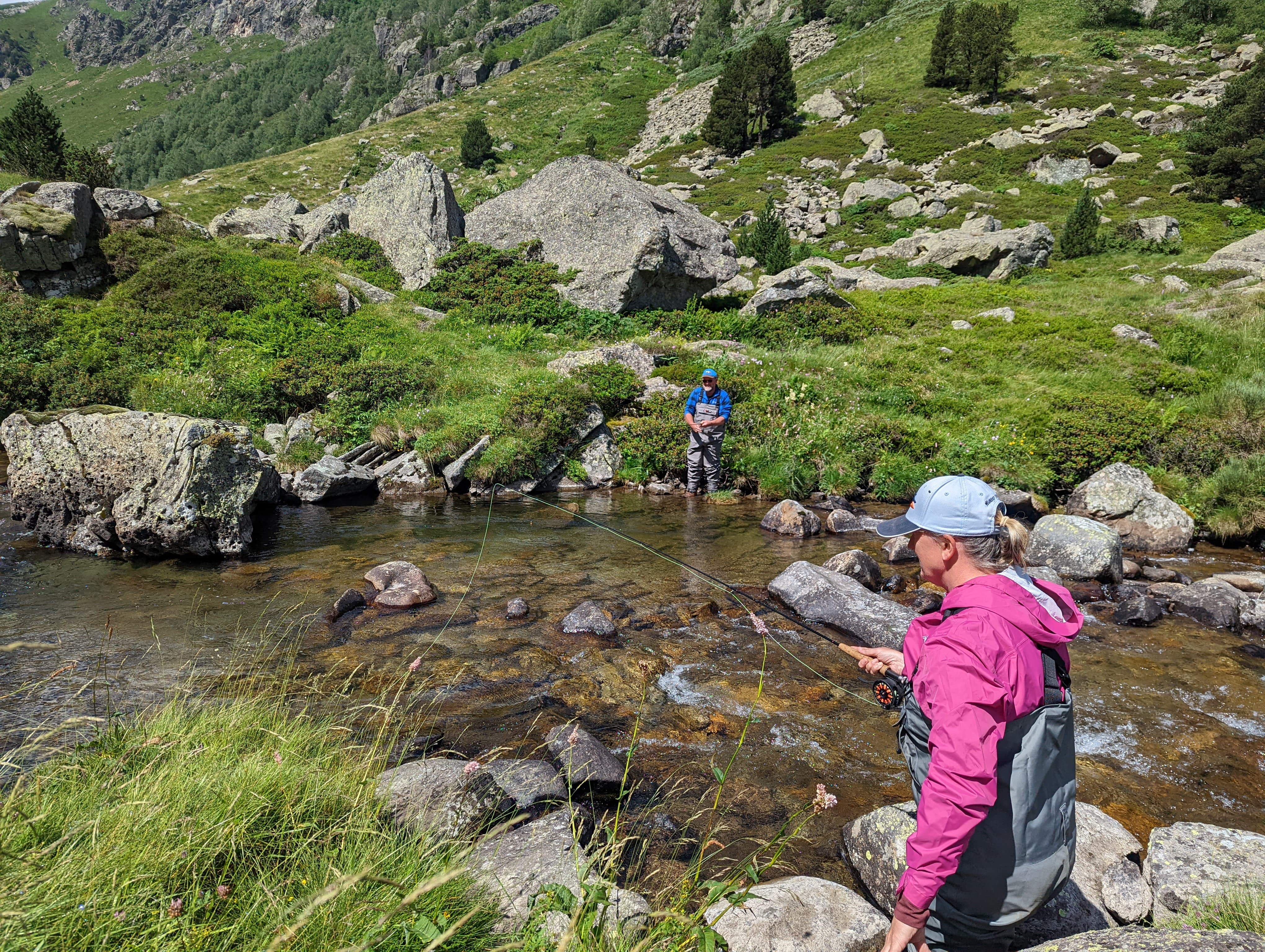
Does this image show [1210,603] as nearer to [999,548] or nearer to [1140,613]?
[1140,613]

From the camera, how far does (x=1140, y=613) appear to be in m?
7.45

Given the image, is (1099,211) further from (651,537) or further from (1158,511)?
(651,537)

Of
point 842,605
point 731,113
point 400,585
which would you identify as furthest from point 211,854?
point 731,113

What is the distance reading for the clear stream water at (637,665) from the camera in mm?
4641

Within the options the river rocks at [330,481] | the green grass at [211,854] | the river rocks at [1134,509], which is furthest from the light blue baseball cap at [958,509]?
the river rocks at [330,481]

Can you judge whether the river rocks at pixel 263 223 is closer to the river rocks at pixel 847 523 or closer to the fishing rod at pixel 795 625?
the fishing rod at pixel 795 625

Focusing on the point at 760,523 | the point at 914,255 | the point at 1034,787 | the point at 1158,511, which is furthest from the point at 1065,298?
the point at 1034,787

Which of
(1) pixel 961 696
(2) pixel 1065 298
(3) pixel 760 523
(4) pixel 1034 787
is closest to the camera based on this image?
(1) pixel 961 696

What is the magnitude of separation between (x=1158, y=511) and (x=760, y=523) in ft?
21.7

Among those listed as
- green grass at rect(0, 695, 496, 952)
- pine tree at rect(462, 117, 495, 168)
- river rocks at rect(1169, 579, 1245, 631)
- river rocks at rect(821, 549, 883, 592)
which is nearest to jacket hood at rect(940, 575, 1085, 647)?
green grass at rect(0, 695, 496, 952)

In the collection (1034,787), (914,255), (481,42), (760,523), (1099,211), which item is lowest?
(760,523)

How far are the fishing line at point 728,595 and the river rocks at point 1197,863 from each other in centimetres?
205

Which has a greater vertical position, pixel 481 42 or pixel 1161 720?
pixel 481 42

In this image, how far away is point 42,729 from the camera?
4.24 metres
